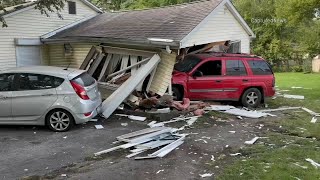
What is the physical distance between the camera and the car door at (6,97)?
30.7 ft

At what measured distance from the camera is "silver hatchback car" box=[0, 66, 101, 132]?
9.27 m

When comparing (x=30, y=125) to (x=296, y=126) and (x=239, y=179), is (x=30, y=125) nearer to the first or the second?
A: (x=239, y=179)

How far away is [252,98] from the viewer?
13211mm

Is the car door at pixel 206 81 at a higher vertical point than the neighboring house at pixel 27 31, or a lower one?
lower

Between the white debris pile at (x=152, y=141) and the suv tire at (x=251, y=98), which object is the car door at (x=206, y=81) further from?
the white debris pile at (x=152, y=141)

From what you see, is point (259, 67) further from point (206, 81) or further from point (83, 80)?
point (83, 80)

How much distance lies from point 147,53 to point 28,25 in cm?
656

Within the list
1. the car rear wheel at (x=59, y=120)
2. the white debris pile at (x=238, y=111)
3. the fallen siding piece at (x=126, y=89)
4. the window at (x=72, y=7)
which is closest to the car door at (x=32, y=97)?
the car rear wheel at (x=59, y=120)

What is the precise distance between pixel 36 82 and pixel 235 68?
6896 millimetres

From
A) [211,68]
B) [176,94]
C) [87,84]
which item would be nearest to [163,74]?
[176,94]

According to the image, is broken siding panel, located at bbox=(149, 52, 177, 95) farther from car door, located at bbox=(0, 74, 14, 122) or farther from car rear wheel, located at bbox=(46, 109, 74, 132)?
car door, located at bbox=(0, 74, 14, 122)

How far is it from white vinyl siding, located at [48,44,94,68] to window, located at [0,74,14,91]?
571 cm

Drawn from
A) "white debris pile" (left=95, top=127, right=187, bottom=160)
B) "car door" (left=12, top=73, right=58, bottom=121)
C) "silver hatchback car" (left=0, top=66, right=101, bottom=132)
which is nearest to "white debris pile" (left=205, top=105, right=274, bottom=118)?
"white debris pile" (left=95, top=127, right=187, bottom=160)

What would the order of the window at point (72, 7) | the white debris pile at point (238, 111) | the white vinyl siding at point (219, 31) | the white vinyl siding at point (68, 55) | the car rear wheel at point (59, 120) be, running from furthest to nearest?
the window at point (72, 7), the white vinyl siding at point (68, 55), the white vinyl siding at point (219, 31), the white debris pile at point (238, 111), the car rear wheel at point (59, 120)
